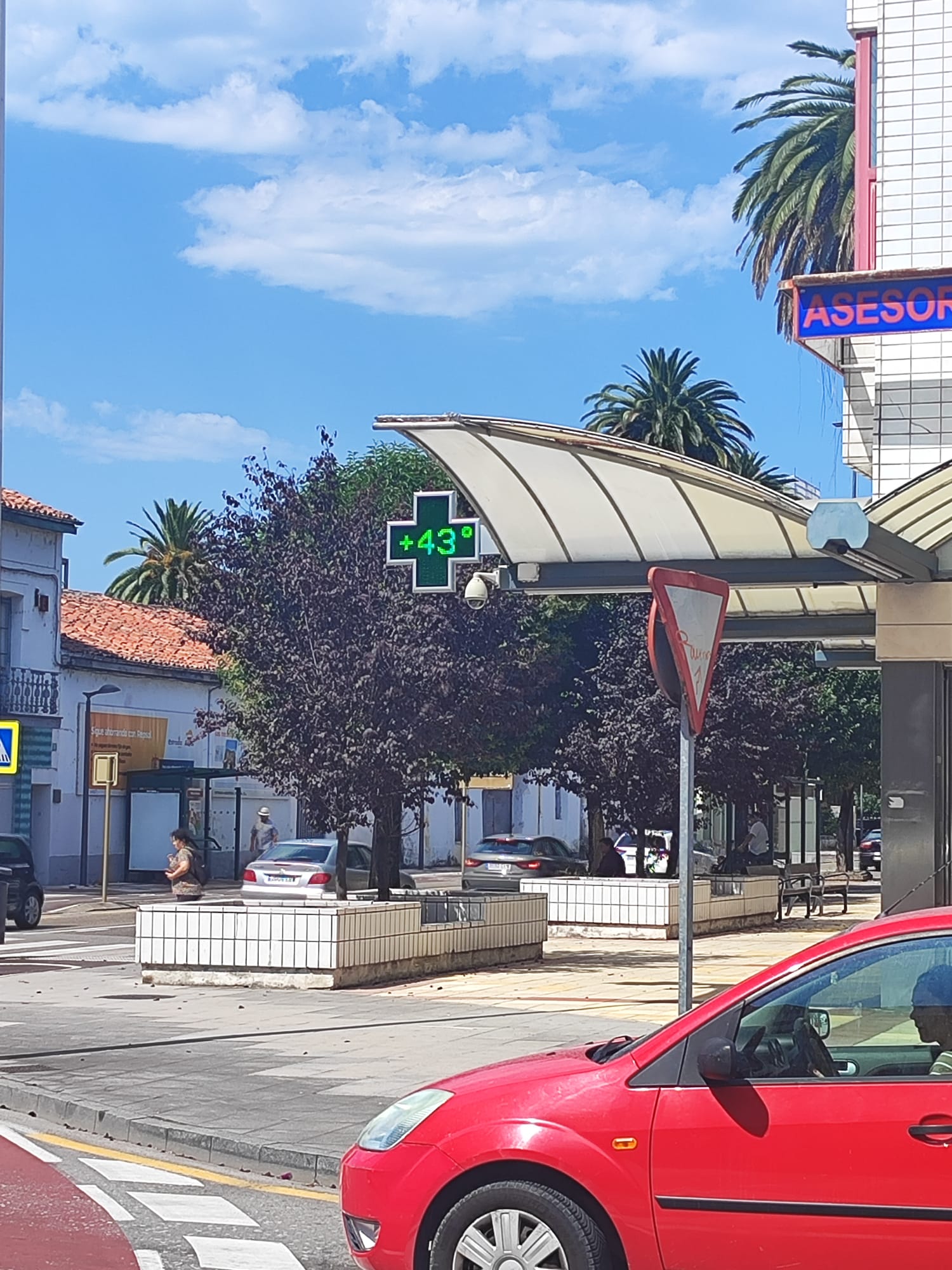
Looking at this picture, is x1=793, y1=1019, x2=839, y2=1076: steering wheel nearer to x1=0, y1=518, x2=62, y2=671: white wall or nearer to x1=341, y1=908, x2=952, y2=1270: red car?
x1=341, y1=908, x2=952, y2=1270: red car

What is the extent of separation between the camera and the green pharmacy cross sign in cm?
1418

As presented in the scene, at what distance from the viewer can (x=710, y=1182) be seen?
5.48 metres

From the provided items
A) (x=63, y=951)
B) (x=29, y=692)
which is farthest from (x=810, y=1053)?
(x=29, y=692)

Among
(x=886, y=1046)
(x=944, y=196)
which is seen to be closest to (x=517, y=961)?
(x=944, y=196)

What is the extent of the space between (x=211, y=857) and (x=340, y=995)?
33.1 metres

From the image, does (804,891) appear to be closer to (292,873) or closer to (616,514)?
→ (292,873)

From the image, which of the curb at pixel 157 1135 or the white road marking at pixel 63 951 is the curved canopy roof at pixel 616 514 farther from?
the white road marking at pixel 63 951

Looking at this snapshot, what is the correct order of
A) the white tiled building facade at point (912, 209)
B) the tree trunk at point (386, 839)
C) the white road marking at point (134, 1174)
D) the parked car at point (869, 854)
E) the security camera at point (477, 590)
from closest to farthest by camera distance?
the white road marking at point (134, 1174) < the white tiled building facade at point (912, 209) < the security camera at point (477, 590) < the tree trunk at point (386, 839) < the parked car at point (869, 854)

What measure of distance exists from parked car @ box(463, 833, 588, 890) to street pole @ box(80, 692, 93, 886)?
12.7 meters

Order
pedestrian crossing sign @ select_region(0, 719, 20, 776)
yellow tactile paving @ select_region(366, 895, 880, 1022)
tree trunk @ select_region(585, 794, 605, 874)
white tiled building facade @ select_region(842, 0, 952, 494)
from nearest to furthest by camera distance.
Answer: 1. white tiled building facade @ select_region(842, 0, 952, 494)
2. yellow tactile paving @ select_region(366, 895, 880, 1022)
3. pedestrian crossing sign @ select_region(0, 719, 20, 776)
4. tree trunk @ select_region(585, 794, 605, 874)

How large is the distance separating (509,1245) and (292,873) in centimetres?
2058

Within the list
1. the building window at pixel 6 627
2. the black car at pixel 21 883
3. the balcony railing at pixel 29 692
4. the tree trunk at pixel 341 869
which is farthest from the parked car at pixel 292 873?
the building window at pixel 6 627

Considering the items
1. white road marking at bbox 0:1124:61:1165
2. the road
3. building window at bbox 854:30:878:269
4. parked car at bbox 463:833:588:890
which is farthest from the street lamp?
the road

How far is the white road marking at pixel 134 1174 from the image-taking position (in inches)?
345
